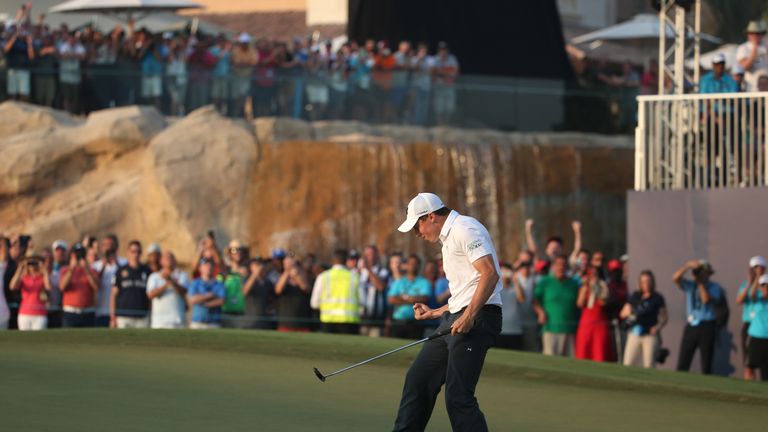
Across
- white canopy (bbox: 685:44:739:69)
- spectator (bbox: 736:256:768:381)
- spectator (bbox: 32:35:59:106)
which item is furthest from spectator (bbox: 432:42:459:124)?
spectator (bbox: 736:256:768:381)

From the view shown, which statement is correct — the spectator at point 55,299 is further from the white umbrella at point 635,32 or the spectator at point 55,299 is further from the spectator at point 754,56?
the white umbrella at point 635,32

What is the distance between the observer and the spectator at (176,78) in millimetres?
28269

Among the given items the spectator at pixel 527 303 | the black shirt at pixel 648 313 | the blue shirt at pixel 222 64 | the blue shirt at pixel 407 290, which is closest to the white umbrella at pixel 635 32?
the blue shirt at pixel 222 64

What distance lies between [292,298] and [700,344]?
5.16 m

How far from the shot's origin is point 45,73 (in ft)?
91.3

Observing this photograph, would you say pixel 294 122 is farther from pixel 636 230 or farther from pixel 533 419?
pixel 533 419

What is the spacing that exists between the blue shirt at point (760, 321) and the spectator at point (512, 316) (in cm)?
331

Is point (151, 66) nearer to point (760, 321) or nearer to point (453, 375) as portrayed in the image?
point (760, 321)

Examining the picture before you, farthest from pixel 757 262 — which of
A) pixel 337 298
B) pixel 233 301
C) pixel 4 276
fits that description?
pixel 4 276

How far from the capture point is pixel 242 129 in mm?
29031

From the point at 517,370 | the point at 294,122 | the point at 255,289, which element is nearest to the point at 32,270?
the point at 255,289

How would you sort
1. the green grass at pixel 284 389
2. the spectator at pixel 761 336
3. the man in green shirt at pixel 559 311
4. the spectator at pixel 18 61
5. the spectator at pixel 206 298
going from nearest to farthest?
the green grass at pixel 284 389
the spectator at pixel 761 336
the spectator at pixel 206 298
the man in green shirt at pixel 559 311
the spectator at pixel 18 61

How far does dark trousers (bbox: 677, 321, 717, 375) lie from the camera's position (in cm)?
1980

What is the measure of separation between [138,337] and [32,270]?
15.6ft
